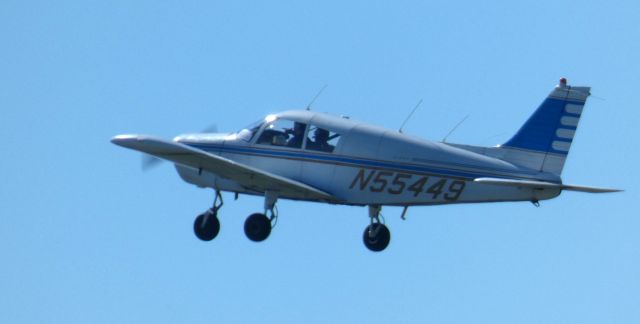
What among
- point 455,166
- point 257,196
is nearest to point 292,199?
point 257,196

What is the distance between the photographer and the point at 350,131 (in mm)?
36125

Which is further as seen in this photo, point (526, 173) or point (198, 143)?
point (198, 143)

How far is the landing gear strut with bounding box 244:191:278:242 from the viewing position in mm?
36688

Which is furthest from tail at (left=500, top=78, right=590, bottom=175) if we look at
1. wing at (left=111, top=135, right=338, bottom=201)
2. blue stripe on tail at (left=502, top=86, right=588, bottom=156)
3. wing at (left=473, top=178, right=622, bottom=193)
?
wing at (left=111, top=135, right=338, bottom=201)

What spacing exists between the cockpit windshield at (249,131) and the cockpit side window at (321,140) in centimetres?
120

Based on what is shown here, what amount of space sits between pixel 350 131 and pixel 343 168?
62cm

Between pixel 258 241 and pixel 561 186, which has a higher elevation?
pixel 561 186

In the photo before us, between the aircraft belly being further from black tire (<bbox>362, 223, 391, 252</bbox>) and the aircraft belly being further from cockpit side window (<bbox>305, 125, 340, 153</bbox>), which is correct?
black tire (<bbox>362, 223, 391, 252</bbox>)

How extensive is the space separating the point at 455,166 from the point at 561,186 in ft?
5.94

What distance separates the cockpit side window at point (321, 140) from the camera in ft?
119

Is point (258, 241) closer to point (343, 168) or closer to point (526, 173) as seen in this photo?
point (343, 168)

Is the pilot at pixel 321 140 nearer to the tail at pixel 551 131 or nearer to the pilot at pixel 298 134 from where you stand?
the pilot at pixel 298 134

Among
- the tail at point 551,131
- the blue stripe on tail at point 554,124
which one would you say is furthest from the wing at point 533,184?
the blue stripe on tail at point 554,124

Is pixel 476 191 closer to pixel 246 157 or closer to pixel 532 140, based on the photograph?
pixel 532 140
